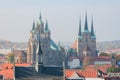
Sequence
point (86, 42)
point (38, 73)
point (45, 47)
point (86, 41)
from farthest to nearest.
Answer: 1. point (86, 42)
2. point (86, 41)
3. point (45, 47)
4. point (38, 73)

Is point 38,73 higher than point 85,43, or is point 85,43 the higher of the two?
point 85,43

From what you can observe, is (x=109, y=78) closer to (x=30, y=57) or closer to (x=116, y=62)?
(x=30, y=57)

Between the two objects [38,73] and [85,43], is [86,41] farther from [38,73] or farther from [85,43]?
[38,73]

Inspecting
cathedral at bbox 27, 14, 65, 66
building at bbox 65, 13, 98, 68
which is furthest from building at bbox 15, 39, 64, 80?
building at bbox 65, 13, 98, 68

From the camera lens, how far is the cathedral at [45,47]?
149000 mm

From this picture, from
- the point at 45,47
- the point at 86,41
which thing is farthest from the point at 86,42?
the point at 45,47

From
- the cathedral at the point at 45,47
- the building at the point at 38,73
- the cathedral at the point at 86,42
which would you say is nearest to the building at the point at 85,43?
the cathedral at the point at 86,42

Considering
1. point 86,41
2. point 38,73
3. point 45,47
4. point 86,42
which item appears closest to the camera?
point 38,73

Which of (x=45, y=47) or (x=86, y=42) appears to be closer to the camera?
(x=45, y=47)

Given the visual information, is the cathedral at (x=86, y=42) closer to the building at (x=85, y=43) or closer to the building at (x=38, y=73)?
the building at (x=85, y=43)

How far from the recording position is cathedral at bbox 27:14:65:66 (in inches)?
5866

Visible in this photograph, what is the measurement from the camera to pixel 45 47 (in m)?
152

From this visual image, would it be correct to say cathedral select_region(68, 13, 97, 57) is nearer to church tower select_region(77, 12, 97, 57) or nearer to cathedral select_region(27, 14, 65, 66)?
church tower select_region(77, 12, 97, 57)

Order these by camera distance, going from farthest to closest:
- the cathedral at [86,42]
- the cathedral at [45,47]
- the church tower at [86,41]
Answer: the cathedral at [86,42], the church tower at [86,41], the cathedral at [45,47]
